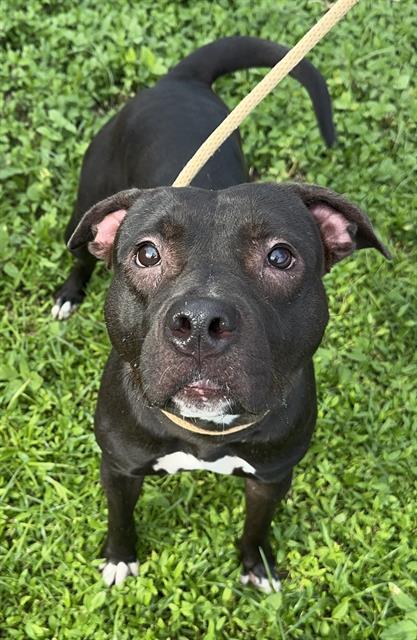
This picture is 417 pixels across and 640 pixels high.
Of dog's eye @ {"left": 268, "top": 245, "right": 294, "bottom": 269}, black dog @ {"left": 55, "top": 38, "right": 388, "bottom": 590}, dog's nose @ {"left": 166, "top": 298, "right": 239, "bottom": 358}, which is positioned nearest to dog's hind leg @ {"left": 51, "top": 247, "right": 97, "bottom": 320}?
black dog @ {"left": 55, "top": 38, "right": 388, "bottom": 590}

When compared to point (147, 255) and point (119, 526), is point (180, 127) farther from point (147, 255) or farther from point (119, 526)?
point (119, 526)

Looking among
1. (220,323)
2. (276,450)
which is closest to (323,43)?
(276,450)

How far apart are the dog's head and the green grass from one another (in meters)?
1.47

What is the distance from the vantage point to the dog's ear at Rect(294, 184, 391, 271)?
9.25 feet

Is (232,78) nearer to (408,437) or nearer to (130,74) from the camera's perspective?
(130,74)

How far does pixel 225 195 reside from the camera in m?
2.62

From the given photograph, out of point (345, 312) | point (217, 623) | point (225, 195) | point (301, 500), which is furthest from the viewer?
point (345, 312)

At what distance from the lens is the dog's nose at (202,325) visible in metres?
2.18

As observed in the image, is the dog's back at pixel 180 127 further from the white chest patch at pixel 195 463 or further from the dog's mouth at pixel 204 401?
the dog's mouth at pixel 204 401

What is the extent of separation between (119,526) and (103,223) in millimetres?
1370

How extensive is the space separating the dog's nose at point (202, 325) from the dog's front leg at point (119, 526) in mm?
1203

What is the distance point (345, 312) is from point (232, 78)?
180cm

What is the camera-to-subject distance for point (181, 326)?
2.23 meters

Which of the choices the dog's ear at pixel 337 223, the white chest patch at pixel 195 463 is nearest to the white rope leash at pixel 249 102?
the dog's ear at pixel 337 223
